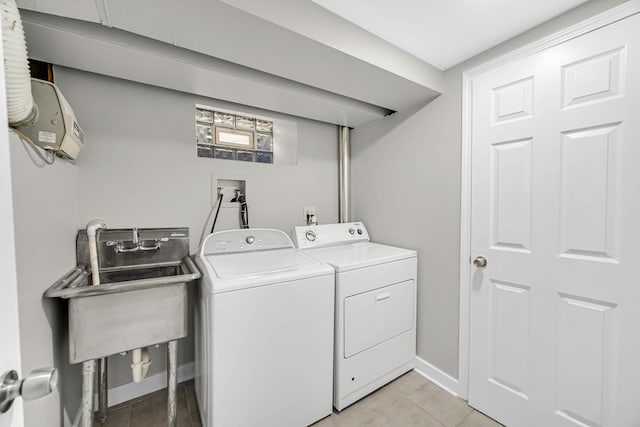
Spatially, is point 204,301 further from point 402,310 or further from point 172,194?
point 402,310

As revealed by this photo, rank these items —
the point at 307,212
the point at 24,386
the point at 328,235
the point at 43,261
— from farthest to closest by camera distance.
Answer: the point at 307,212 → the point at 328,235 → the point at 43,261 → the point at 24,386

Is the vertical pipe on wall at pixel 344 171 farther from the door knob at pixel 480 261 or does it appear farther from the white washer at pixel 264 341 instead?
the door knob at pixel 480 261

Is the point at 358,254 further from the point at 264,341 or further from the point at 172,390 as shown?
the point at 172,390

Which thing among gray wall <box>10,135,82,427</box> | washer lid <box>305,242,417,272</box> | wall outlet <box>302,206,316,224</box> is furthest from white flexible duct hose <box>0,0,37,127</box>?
wall outlet <box>302,206,316,224</box>

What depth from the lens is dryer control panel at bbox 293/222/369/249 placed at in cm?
201

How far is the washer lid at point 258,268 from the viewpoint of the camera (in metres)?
1.25

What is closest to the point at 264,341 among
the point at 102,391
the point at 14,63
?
the point at 102,391

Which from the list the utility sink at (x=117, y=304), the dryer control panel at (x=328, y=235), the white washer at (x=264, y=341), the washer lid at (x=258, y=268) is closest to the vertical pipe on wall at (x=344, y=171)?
the dryer control panel at (x=328, y=235)

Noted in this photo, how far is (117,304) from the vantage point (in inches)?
46.8

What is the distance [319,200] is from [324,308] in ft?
3.97

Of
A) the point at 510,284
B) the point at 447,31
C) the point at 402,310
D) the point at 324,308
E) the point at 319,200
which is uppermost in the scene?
the point at 447,31

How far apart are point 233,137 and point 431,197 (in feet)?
5.21

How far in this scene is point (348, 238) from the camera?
2277mm

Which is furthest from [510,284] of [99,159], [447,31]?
[99,159]
